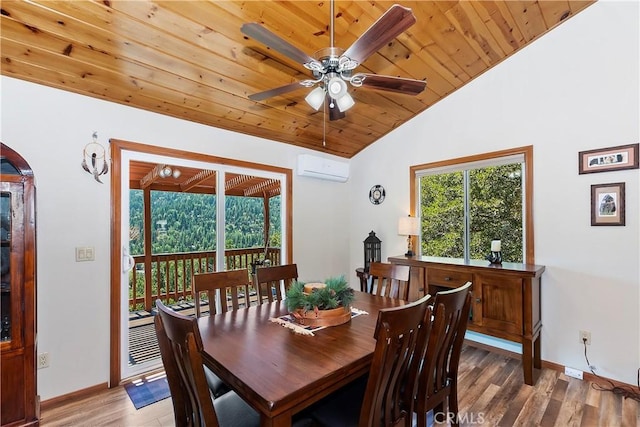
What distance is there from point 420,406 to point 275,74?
2.65 metres

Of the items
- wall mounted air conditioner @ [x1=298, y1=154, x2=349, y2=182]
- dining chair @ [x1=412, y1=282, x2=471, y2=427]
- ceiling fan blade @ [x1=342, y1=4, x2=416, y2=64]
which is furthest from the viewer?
wall mounted air conditioner @ [x1=298, y1=154, x2=349, y2=182]

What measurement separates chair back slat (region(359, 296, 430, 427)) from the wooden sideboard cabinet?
1.72m

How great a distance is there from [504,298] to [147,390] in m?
3.18

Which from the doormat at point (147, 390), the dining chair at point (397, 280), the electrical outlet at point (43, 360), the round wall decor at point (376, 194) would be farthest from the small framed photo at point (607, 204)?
the electrical outlet at point (43, 360)

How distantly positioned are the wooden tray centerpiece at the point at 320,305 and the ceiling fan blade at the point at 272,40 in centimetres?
132

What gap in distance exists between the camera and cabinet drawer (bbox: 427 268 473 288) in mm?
2936

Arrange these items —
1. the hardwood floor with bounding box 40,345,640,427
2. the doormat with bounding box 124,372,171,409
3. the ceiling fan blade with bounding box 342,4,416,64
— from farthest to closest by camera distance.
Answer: the doormat with bounding box 124,372,171,409 → the hardwood floor with bounding box 40,345,640,427 → the ceiling fan blade with bounding box 342,4,416,64

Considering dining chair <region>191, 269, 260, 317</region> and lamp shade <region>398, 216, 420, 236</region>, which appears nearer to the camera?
dining chair <region>191, 269, 260, 317</region>

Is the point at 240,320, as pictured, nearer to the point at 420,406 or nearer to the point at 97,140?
the point at 420,406

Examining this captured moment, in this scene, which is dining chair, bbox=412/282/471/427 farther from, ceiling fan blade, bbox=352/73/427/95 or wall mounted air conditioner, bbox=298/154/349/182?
wall mounted air conditioner, bbox=298/154/349/182

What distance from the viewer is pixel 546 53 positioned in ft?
9.57

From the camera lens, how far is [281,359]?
4.51 feet

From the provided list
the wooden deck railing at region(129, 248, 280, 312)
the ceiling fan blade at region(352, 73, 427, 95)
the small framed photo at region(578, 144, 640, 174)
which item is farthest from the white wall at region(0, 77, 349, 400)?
the small framed photo at region(578, 144, 640, 174)

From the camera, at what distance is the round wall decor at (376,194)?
14.1 feet
